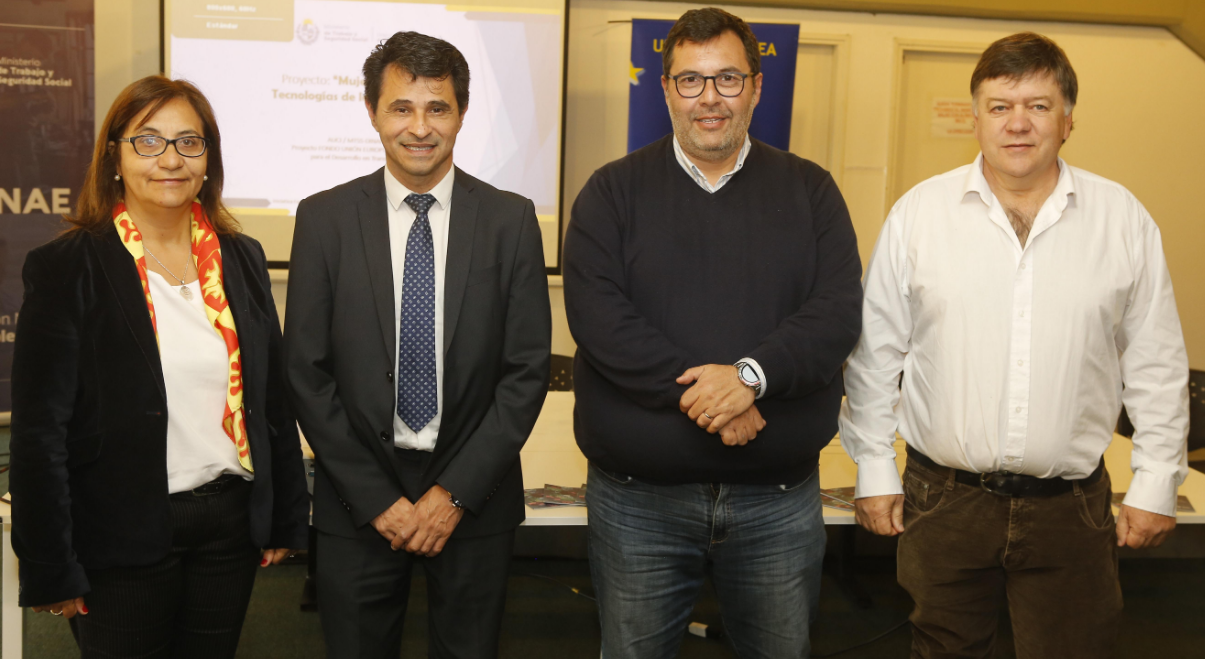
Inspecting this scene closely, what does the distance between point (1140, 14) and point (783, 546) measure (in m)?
5.39

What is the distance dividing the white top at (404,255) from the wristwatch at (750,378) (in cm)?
65

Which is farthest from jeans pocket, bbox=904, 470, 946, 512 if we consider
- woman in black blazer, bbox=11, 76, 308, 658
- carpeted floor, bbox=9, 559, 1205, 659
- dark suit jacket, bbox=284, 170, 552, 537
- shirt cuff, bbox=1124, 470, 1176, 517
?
woman in black blazer, bbox=11, 76, 308, 658

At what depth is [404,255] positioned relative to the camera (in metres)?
1.91

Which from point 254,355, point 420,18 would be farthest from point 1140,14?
point 254,355

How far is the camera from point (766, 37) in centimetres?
467

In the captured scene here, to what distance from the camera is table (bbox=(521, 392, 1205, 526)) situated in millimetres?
2295

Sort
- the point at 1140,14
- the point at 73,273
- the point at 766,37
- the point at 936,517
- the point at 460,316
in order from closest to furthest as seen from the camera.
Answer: the point at 73,273 → the point at 460,316 → the point at 936,517 → the point at 766,37 → the point at 1140,14

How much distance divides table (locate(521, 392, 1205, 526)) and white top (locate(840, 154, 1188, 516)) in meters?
0.40

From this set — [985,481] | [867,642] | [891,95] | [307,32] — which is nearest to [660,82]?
[891,95]

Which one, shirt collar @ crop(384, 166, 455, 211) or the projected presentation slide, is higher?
the projected presentation slide

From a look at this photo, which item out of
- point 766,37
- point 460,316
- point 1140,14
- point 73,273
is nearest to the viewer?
point 73,273

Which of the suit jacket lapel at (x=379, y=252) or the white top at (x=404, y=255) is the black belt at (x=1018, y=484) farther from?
the suit jacket lapel at (x=379, y=252)

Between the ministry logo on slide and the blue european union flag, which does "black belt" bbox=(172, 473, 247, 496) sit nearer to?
the blue european union flag

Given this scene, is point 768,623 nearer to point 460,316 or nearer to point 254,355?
point 460,316
